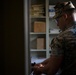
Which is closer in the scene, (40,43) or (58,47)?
(58,47)

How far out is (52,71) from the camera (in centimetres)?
126

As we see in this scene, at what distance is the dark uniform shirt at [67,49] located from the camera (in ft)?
4.09

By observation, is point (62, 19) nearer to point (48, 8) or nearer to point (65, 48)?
point (65, 48)

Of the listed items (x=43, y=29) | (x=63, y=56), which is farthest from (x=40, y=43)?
(x=63, y=56)

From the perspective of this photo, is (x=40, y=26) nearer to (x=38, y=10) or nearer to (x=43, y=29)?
(x=43, y=29)

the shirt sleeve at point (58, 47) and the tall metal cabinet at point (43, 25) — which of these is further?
the tall metal cabinet at point (43, 25)

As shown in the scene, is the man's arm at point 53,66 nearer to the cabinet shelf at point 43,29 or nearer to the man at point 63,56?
the man at point 63,56

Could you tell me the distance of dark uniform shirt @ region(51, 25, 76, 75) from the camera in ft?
4.09

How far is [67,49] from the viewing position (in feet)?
4.11

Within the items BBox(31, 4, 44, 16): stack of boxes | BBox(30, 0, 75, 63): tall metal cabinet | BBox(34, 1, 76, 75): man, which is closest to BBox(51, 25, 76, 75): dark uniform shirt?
BBox(34, 1, 76, 75): man

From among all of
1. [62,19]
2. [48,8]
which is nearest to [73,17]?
[62,19]
